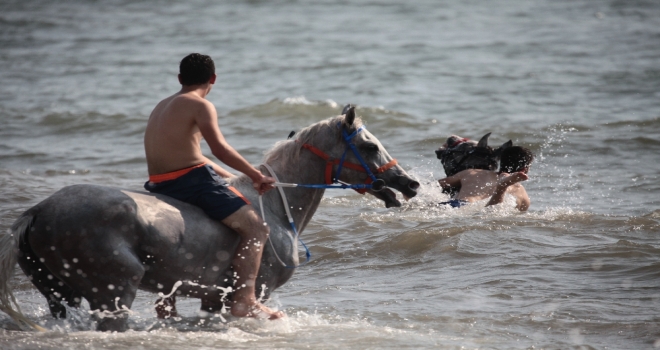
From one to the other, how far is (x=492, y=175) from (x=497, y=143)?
5.48 metres

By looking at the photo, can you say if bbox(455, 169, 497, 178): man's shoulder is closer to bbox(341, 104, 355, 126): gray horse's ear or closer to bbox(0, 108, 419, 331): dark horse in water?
bbox(0, 108, 419, 331): dark horse in water

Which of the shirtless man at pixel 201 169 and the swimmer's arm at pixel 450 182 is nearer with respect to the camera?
the shirtless man at pixel 201 169

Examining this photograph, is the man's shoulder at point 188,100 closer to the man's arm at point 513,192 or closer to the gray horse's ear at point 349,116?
the gray horse's ear at point 349,116

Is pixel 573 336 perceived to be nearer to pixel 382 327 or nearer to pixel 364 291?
pixel 382 327

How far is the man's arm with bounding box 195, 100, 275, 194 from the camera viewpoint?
488cm

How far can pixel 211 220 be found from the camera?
4980 mm

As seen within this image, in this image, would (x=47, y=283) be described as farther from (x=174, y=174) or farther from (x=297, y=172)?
(x=297, y=172)

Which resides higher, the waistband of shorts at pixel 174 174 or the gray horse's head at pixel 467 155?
the waistband of shorts at pixel 174 174

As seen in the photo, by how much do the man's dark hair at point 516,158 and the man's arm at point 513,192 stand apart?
0.34 m

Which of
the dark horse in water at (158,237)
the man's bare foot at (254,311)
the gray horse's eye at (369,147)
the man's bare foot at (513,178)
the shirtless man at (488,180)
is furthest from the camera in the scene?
the shirtless man at (488,180)

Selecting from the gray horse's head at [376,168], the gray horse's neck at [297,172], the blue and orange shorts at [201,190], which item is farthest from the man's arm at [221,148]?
the gray horse's head at [376,168]

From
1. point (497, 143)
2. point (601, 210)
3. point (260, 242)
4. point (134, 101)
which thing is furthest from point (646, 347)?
point (134, 101)

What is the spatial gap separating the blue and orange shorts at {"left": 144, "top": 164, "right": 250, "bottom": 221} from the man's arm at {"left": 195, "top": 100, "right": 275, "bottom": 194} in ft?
0.49

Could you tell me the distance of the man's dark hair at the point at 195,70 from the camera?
507 centimetres
